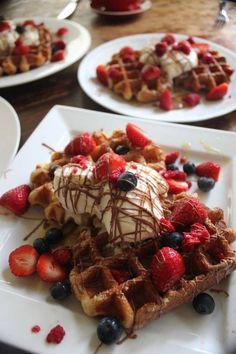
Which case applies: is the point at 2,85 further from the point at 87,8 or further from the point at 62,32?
the point at 87,8

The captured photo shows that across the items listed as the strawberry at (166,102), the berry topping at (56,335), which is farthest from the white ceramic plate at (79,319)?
the strawberry at (166,102)

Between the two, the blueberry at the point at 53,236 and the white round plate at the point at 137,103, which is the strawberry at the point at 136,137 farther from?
the blueberry at the point at 53,236

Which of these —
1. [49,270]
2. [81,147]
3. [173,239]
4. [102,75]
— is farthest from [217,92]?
[49,270]

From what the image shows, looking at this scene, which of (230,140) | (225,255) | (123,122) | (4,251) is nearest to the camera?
(225,255)

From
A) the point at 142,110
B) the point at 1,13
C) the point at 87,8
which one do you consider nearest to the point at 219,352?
the point at 142,110

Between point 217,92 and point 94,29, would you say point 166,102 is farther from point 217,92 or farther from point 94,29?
point 94,29

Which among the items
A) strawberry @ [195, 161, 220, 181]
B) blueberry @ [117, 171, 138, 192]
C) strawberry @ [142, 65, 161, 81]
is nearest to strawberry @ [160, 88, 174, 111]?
strawberry @ [142, 65, 161, 81]
